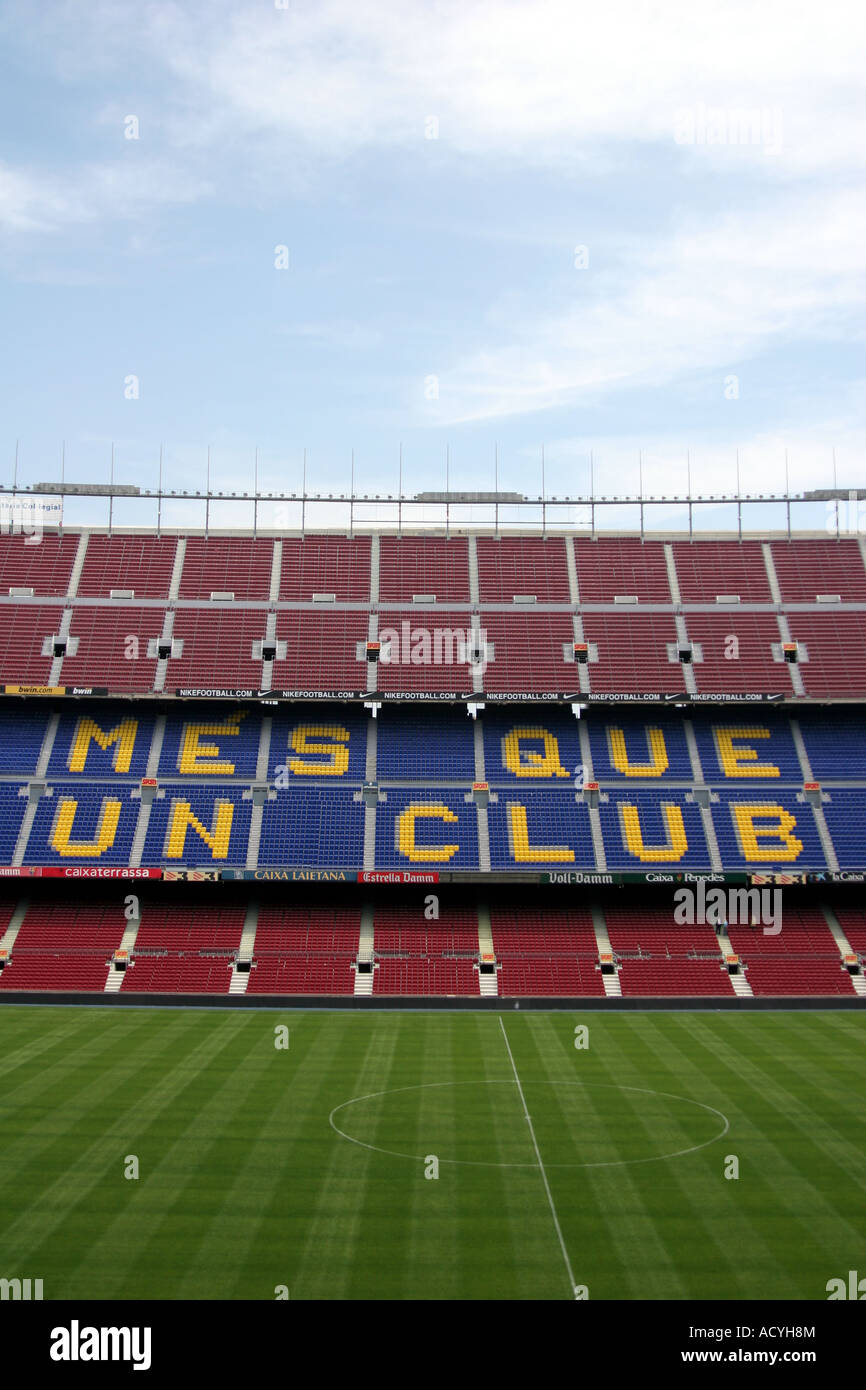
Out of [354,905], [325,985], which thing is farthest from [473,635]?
[325,985]

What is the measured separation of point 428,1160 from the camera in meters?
25.2

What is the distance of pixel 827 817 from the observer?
5188cm

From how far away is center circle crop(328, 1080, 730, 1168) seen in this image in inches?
1028

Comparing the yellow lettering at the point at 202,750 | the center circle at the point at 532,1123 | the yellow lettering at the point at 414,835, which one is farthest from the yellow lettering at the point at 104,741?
the center circle at the point at 532,1123

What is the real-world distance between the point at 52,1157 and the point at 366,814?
27.6 meters

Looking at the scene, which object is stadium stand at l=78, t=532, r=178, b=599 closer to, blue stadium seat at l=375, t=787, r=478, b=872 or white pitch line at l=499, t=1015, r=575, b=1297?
blue stadium seat at l=375, t=787, r=478, b=872

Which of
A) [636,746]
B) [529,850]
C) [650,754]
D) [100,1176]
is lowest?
[100,1176]

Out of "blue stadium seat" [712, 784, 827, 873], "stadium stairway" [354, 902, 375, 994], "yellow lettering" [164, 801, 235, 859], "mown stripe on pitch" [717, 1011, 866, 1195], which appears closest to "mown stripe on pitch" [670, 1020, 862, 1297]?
"mown stripe on pitch" [717, 1011, 866, 1195]

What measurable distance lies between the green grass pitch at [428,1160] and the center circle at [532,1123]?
10cm

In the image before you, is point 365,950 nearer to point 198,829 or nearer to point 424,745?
point 198,829

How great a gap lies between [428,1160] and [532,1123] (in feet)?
13.9

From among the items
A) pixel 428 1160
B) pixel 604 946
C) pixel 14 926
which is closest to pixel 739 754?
pixel 604 946

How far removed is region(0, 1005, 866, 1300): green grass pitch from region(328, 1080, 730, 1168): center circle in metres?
0.10

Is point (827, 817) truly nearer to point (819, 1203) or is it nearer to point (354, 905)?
point (354, 905)
